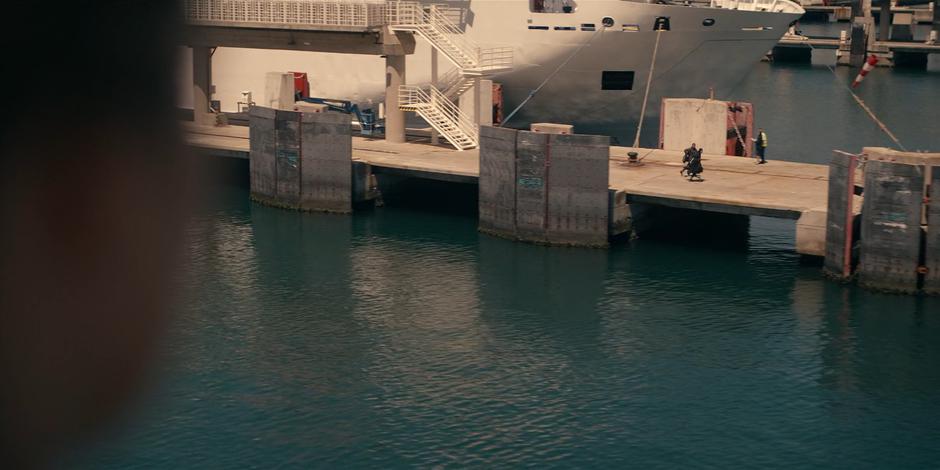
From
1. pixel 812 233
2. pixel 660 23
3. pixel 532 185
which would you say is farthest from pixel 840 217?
pixel 660 23

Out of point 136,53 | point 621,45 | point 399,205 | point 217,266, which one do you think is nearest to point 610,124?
point 621,45

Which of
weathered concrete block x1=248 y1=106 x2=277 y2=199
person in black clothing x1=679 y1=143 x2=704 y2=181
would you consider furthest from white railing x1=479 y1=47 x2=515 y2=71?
person in black clothing x1=679 y1=143 x2=704 y2=181

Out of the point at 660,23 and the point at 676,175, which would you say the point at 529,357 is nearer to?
the point at 676,175

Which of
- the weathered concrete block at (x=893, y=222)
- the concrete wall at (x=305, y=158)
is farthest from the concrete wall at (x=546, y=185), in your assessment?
the weathered concrete block at (x=893, y=222)

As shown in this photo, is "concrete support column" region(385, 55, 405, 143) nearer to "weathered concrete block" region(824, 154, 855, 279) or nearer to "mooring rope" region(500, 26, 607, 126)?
"mooring rope" region(500, 26, 607, 126)

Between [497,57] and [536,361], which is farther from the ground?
[497,57]

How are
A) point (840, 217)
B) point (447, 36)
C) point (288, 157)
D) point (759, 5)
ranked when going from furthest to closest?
1. point (759, 5)
2. point (447, 36)
3. point (288, 157)
4. point (840, 217)
